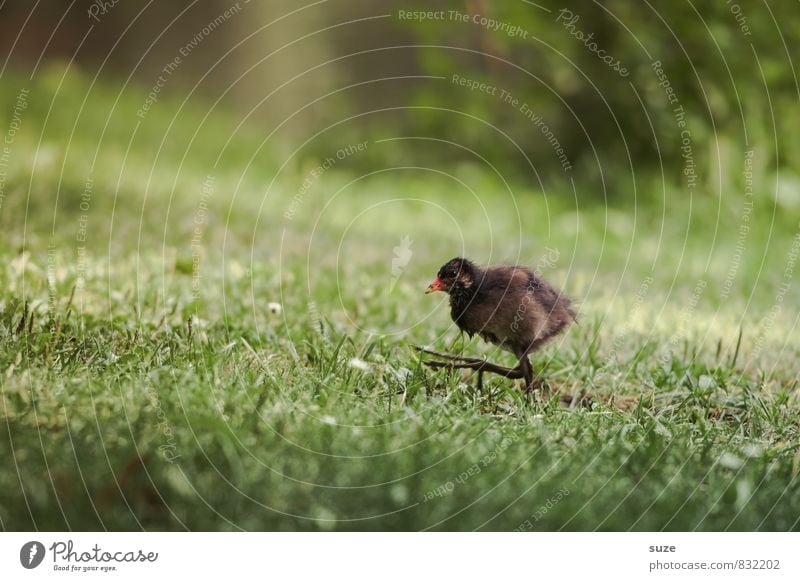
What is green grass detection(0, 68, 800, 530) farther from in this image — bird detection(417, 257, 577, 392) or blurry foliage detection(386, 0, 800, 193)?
blurry foliage detection(386, 0, 800, 193)

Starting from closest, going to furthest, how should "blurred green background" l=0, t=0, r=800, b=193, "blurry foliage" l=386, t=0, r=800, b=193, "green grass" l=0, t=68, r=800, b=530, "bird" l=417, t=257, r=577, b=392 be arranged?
1. "green grass" l=0, t=68, r=800, b=530
2. "bird" l=417, t=257, r=577, b=392
3. "blurry foliage" l=386, t=0, r=800, b=193
4. "blurred green background" l=0, t=0, r=800, b=193

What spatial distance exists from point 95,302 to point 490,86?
5.35 meters

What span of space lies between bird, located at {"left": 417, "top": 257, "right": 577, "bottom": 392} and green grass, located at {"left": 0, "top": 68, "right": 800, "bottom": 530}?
0.09 m

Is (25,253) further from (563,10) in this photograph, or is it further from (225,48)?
(225,48)

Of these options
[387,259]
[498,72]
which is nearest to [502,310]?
[387,259]

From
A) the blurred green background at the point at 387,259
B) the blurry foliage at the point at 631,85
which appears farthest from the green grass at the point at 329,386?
the blurry foliage at the point at 631,85

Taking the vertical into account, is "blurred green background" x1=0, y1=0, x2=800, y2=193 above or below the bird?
above

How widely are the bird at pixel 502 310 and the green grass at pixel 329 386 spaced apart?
0.09m

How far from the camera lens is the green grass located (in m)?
2.58

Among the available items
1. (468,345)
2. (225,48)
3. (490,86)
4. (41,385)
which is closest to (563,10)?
(490,86)

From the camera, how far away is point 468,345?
146 inches

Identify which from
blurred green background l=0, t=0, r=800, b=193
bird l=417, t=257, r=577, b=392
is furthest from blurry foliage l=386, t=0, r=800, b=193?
bird l=417, t=257, r=577, b=392

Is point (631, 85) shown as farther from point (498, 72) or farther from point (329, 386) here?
point (329, 386)

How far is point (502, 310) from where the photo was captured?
3.37 metres
